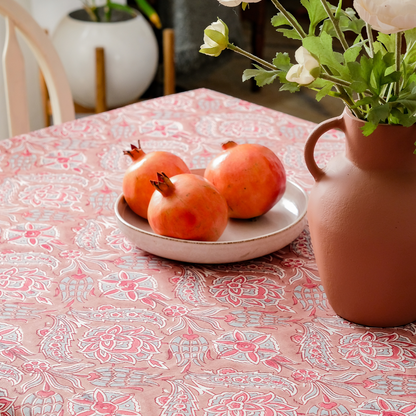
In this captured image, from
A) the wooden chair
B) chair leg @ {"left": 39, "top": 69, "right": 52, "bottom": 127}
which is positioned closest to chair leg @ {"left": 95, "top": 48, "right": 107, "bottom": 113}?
chair leg @ {"left": 39, "top": 69, "right": 52, "bottom": 127}

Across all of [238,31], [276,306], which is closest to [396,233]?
[276,306]

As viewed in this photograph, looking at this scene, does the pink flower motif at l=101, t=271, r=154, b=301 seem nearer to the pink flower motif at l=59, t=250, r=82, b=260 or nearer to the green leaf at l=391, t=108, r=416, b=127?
the pink flower motif at l=59, t=250, r=82, b=260

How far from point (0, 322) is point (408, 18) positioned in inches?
17.9

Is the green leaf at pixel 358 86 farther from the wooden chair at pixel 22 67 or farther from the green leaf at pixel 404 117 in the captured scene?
the wooden chair at pixel 22 67

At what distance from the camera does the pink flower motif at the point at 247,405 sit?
46cm

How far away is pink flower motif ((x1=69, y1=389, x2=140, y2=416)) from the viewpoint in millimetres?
455

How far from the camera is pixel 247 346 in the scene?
0.54 meters

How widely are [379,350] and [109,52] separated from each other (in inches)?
82.4

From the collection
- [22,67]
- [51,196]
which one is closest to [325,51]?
[51,196]

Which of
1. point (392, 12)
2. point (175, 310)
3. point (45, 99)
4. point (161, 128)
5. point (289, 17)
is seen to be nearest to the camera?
point (392, 12)

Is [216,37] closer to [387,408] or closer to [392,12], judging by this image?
[392,12]

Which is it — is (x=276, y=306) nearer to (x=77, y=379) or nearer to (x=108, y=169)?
(x=77, y=379)

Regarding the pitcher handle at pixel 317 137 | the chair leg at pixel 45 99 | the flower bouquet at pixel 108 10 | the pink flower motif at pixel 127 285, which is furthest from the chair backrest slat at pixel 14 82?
the flower bouquet at pixel 108 10

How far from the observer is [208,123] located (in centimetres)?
110
